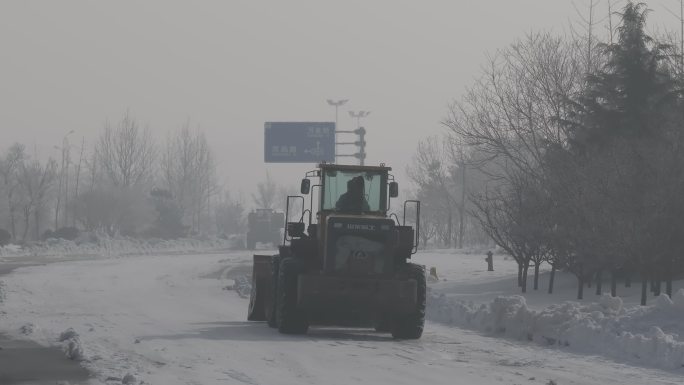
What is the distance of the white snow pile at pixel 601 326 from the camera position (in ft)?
49.1

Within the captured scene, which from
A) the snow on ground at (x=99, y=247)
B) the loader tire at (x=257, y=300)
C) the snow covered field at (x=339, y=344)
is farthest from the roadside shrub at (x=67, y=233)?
the loader tire at (x=257, y=300)

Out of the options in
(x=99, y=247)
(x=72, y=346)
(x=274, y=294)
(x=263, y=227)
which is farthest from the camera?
(x=263, y=227)

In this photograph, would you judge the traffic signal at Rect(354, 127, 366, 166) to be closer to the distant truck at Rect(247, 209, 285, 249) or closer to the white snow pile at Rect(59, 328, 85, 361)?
the distant truck at Rect(247, 209, 285, 249)

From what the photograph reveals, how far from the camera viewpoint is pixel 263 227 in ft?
304

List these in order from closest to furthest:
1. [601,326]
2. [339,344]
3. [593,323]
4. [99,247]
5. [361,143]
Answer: [339,344] → [601,326] → [593,323] → [361,143] → [99,247]

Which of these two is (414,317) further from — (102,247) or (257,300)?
(102,247)

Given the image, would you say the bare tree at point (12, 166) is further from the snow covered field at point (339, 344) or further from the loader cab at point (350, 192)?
the loader cab at point (350, 192)

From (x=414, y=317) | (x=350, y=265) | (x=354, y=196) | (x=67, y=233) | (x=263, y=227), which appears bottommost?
(x=414, y=317)

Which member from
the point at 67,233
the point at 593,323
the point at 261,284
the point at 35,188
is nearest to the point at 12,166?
the point at 35,188

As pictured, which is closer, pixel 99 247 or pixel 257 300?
pixel 257 300

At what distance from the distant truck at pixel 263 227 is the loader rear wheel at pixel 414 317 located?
242 ft

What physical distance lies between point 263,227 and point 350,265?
75.5m

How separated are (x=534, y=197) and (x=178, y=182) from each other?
3758 inches

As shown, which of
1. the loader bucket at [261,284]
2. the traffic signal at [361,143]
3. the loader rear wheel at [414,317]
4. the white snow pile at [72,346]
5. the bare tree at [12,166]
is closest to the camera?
the white snow pile at [72,346]
